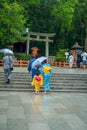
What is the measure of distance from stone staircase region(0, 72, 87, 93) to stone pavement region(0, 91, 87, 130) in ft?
12.2

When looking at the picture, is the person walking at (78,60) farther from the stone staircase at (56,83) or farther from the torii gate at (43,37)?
the stone staircase at (56,83)

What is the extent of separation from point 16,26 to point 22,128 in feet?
78.2

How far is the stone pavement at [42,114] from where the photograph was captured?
353 inches

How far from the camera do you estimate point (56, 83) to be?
61.8 feet

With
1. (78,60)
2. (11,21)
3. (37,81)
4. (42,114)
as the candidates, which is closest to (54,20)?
(11,21)

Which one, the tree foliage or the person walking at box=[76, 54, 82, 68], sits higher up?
the tree foliage

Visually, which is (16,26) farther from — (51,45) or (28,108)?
(28,108)

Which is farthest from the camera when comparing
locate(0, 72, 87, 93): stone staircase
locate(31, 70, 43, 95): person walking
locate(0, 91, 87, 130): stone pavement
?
locate(0, 72, 87, 93): stone staircase

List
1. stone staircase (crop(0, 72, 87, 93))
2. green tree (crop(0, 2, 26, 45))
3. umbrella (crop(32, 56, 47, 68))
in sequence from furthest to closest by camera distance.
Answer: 1. green tree (crop(0, 2, 26, 45))
2. stone staircase (crop(0, 72, 87, 93))
3. umbrella (crop(32, 56, 47, 68))

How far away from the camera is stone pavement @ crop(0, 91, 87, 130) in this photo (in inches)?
353

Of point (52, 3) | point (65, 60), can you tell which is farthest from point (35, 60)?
point (52, 3)

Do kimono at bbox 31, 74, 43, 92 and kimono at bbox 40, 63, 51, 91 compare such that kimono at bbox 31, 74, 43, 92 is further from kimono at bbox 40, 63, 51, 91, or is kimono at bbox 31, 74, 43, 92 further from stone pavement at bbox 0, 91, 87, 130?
stone pavement at bbox 0, 91, 87, 130

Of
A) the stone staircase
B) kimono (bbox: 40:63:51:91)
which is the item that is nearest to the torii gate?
the stone staircase

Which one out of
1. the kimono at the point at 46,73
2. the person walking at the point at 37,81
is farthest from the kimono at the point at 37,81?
the kimono at the point at 46,73
